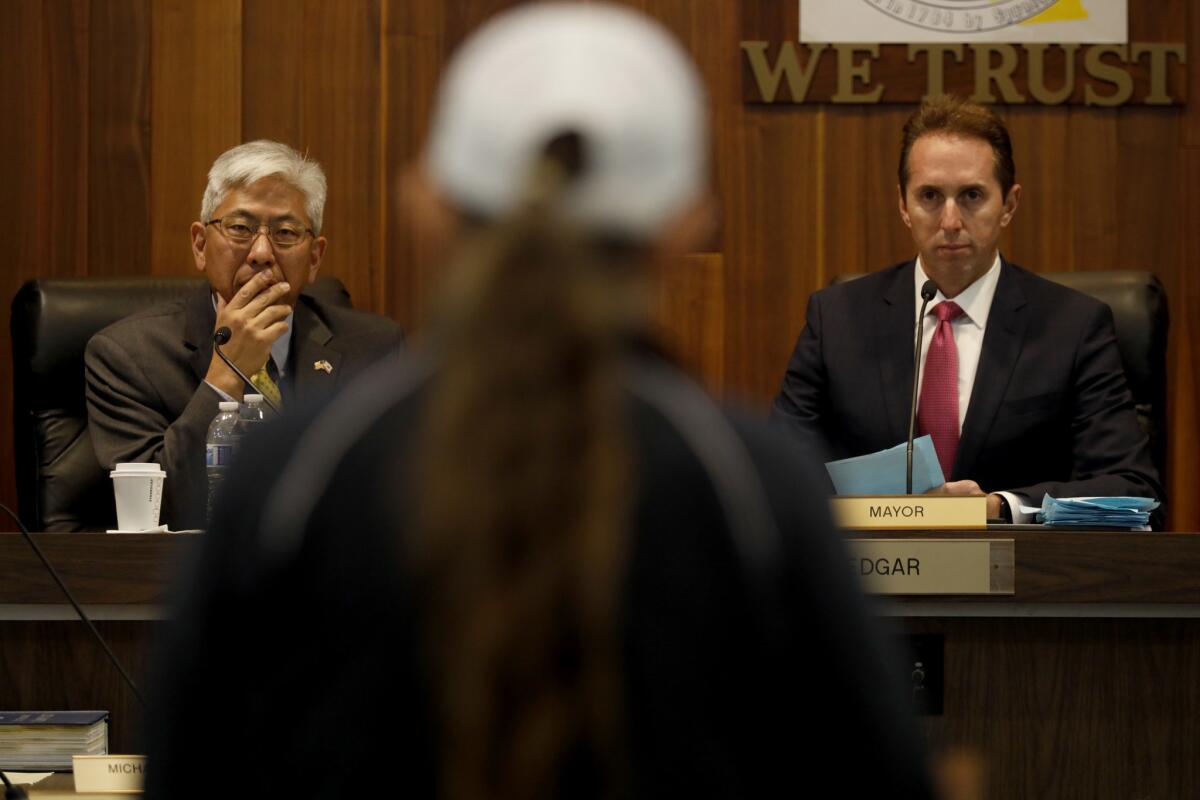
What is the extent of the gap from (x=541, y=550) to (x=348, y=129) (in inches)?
138

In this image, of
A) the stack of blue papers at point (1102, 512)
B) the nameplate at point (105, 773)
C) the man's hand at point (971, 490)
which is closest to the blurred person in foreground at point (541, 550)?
the nameplate at point (105, 773)

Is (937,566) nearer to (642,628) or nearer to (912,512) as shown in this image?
(912,512)

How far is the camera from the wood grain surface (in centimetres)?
402

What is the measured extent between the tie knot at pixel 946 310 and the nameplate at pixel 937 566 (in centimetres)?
126

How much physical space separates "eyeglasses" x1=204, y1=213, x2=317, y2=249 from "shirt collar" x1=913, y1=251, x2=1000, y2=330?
1355 mm

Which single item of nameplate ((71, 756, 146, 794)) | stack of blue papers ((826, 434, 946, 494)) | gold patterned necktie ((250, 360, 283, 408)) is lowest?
nameplate ((71, 756, 146, 794))

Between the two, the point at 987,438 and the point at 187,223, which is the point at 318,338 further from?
the point at 987,438

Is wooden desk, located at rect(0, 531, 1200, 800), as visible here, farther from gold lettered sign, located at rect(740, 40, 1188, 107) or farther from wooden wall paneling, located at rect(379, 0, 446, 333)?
gold lettered sign, located at rect(740, 40, 1188, 107)

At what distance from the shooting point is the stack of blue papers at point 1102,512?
235cm

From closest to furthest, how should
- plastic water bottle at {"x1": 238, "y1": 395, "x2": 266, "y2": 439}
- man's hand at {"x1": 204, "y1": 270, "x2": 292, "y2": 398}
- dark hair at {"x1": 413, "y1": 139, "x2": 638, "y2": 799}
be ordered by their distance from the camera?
1. dark hair at {"x1": 413, "y1": 139, "x2": 638, "y2": 799}
2. plastic water bottle at {"x1": 238, "y1": 395, "x2": 266, "y2": 439}
3. man's hand at {"x1": 204, "y1": 270, "x2": 292, "y2": 398}

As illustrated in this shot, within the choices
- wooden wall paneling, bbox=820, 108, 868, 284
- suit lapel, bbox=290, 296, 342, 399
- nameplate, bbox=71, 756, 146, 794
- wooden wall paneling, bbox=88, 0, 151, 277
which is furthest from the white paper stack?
wooden wall paneling, bbox=820, 108, 868, 284

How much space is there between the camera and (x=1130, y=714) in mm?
2051

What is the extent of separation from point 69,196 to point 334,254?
2.34 feet

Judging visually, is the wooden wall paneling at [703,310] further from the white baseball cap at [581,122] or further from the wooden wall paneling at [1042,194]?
the white baseball cap at [581,122]
